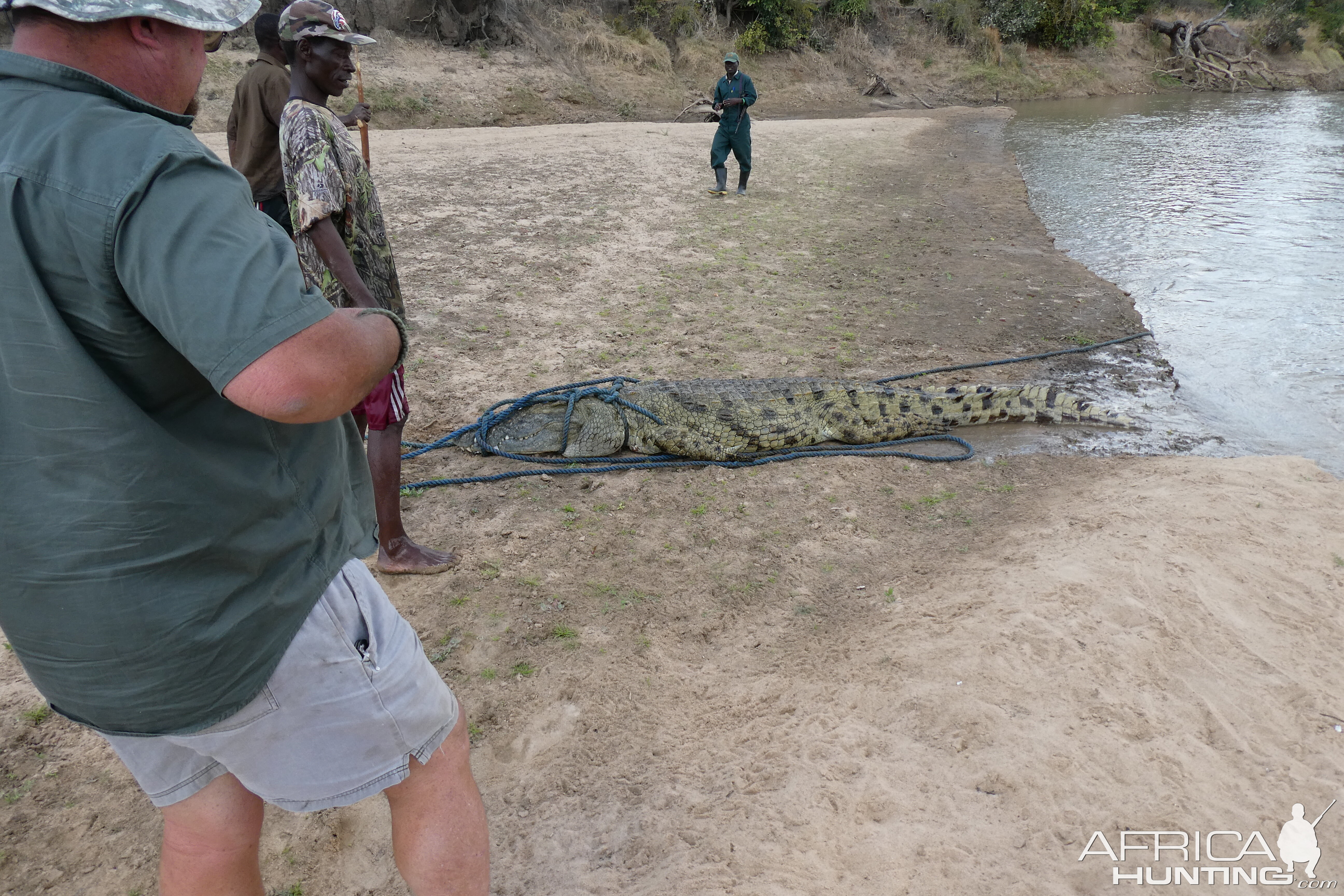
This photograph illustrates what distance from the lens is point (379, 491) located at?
3055mm

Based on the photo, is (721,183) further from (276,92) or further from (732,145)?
(276,92)

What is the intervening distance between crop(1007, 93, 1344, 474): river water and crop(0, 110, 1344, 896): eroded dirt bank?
1.01 meters

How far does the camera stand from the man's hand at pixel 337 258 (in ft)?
8.75

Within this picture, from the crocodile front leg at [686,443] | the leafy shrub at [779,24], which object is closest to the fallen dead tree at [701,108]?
the leafy shrub at [779,24]

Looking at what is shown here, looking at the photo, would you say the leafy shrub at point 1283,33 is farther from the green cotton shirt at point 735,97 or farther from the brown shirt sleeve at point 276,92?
the brown shirt sleeve at point 276,92

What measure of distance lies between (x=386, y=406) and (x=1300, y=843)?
9.73 ft

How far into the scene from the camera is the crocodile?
14.6 ft

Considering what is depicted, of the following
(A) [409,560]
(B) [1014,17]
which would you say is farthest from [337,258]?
(B) [1014,17]

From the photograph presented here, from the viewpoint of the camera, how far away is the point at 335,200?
267 cm

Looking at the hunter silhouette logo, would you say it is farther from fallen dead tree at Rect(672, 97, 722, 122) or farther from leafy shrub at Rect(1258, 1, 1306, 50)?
leafy shrub at Rect(1258, 1, 1306, 50)

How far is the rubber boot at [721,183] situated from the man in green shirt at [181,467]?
32.0ft

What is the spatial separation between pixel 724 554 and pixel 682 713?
3.29 feet

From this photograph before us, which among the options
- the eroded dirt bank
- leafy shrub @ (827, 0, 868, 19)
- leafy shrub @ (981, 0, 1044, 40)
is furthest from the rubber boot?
leafy shrub @ (981, 0, 1044, 40)

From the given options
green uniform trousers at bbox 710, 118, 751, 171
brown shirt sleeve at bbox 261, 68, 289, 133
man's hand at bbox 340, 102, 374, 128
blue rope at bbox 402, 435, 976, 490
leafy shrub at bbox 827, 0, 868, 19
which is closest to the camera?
brown shirt sleeve at bbox 261, 68, 289, 133
